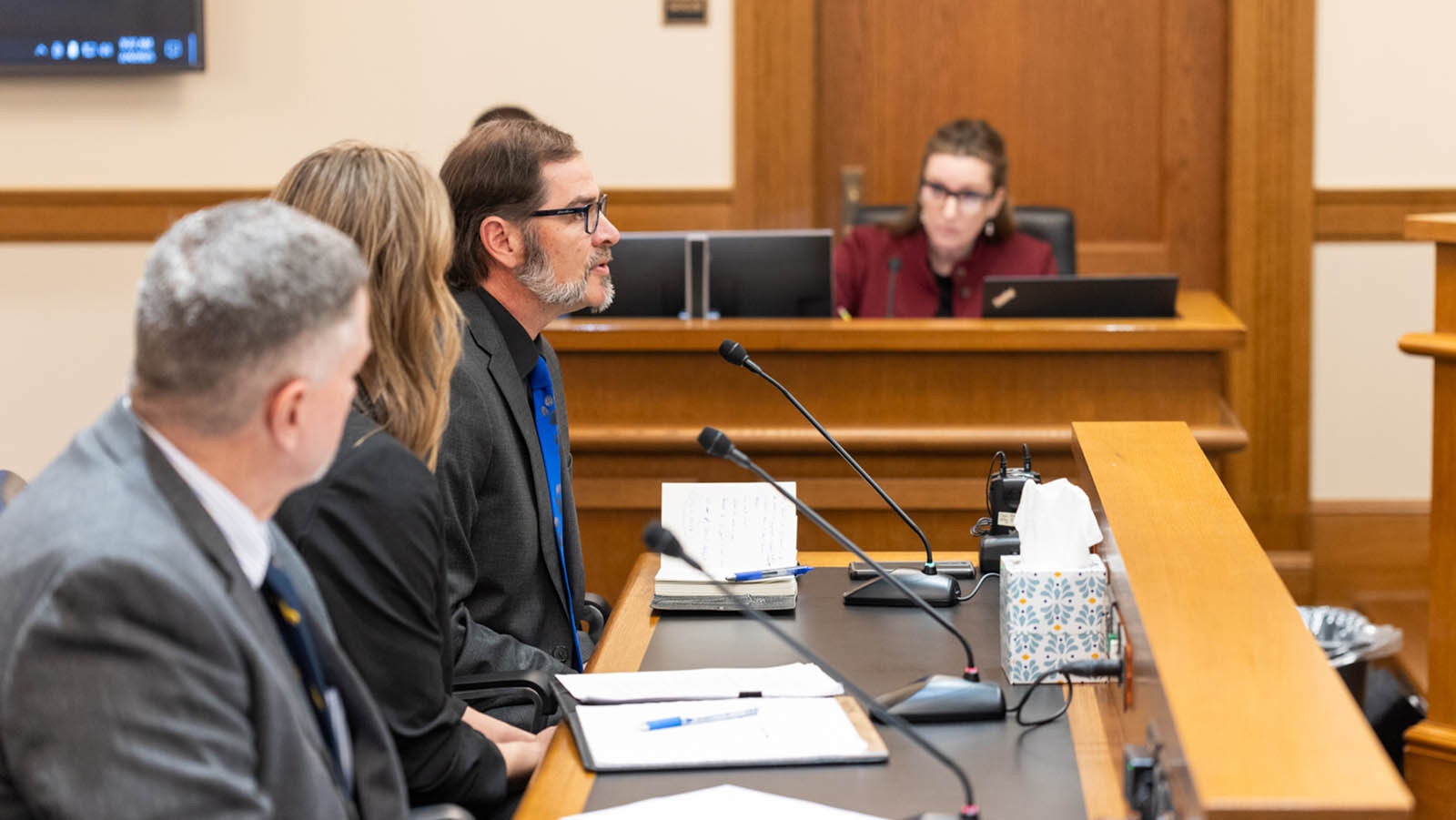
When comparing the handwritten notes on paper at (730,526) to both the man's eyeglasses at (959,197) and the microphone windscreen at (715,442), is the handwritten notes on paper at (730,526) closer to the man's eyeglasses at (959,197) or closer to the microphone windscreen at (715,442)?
the microphone windscreen at (715,442)

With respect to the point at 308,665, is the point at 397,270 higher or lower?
higher

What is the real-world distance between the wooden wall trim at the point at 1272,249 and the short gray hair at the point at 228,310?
3.94m

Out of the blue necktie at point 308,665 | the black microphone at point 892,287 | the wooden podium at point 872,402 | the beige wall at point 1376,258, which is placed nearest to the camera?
the blue necktie at point 308,665

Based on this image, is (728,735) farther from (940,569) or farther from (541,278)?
(541,278)

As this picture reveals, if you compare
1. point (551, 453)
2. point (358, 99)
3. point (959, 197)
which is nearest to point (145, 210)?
point (358, 99)

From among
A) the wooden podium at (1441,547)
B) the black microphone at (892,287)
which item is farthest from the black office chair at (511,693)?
the black microphone at (892,287)

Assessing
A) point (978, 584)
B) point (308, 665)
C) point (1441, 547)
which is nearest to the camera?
point (308, 665)

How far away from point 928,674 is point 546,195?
94 cm

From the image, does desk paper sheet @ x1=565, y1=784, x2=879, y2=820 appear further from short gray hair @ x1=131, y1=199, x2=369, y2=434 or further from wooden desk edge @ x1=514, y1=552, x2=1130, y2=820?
short gray hair @ x1=131, y1=199, x2=369, y2=434

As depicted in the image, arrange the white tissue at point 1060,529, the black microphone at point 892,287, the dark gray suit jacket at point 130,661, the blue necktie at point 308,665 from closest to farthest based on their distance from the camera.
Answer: the dark gray suit jacket at point 130,661 → the blue necktie at point 308,665 → the white tissue at point 1060,529 → the black microphone at point 892,287

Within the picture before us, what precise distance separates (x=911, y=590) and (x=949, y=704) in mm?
507

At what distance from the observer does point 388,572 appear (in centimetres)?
159

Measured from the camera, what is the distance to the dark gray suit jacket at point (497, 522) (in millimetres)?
2059

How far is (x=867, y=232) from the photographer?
4352mm
